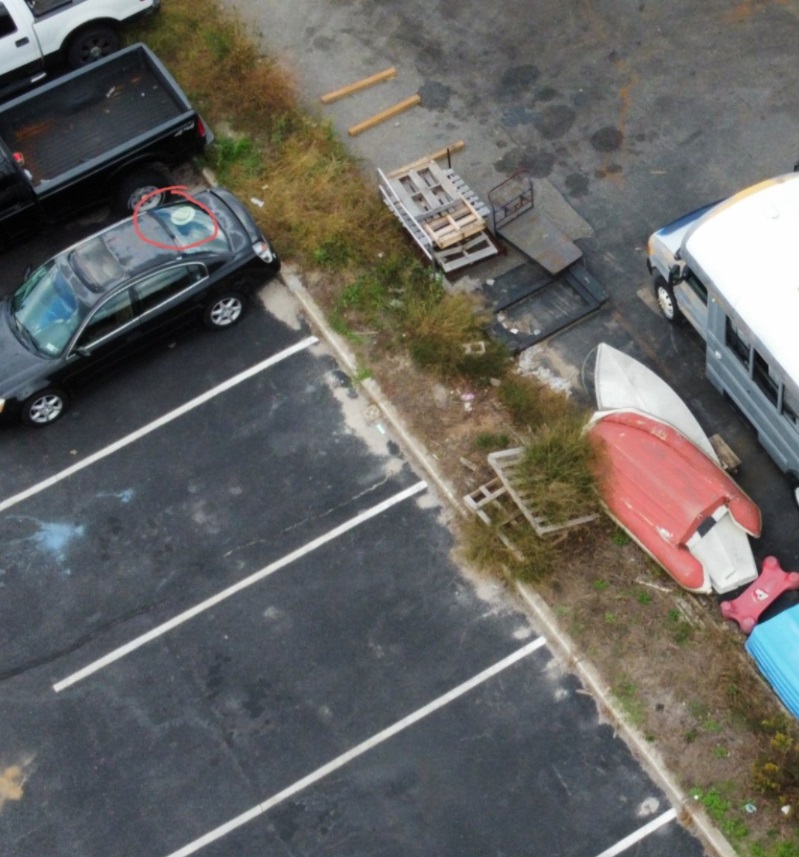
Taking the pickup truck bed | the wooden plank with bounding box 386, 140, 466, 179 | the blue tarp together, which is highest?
the pickup truck bed

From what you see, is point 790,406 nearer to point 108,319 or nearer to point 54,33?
point 108,319

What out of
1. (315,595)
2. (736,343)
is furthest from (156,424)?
(736,343)

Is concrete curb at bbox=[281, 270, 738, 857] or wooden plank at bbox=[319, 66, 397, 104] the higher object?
wooden plank at bbox=[319, 66, 397, 104]

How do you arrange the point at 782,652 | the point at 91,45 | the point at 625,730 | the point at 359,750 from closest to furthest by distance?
the point at 782,652 → the point at 625,730 → the point at 359,750 → the point at 91,45

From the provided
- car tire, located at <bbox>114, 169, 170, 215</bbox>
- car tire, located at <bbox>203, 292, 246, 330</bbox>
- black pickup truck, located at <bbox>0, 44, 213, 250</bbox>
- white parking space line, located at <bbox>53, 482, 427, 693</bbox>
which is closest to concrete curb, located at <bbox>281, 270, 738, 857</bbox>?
white parking space line, located at <bbox>53, 482, 427, 693</bbox>

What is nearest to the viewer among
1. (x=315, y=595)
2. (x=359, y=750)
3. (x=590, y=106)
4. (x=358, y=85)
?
(x=359, y=750)

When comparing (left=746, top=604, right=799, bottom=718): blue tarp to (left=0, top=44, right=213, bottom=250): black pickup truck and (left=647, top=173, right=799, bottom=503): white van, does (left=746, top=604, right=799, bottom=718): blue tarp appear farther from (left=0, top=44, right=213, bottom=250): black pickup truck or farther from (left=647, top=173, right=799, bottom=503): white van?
(left=0, top=44, right=213, bottom=250): black pickup truck

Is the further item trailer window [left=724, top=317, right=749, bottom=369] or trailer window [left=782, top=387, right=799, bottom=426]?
trailer window [left=724, top=317, right=749, bottom=369]

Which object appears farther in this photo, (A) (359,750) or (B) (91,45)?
(B) (91,45)
